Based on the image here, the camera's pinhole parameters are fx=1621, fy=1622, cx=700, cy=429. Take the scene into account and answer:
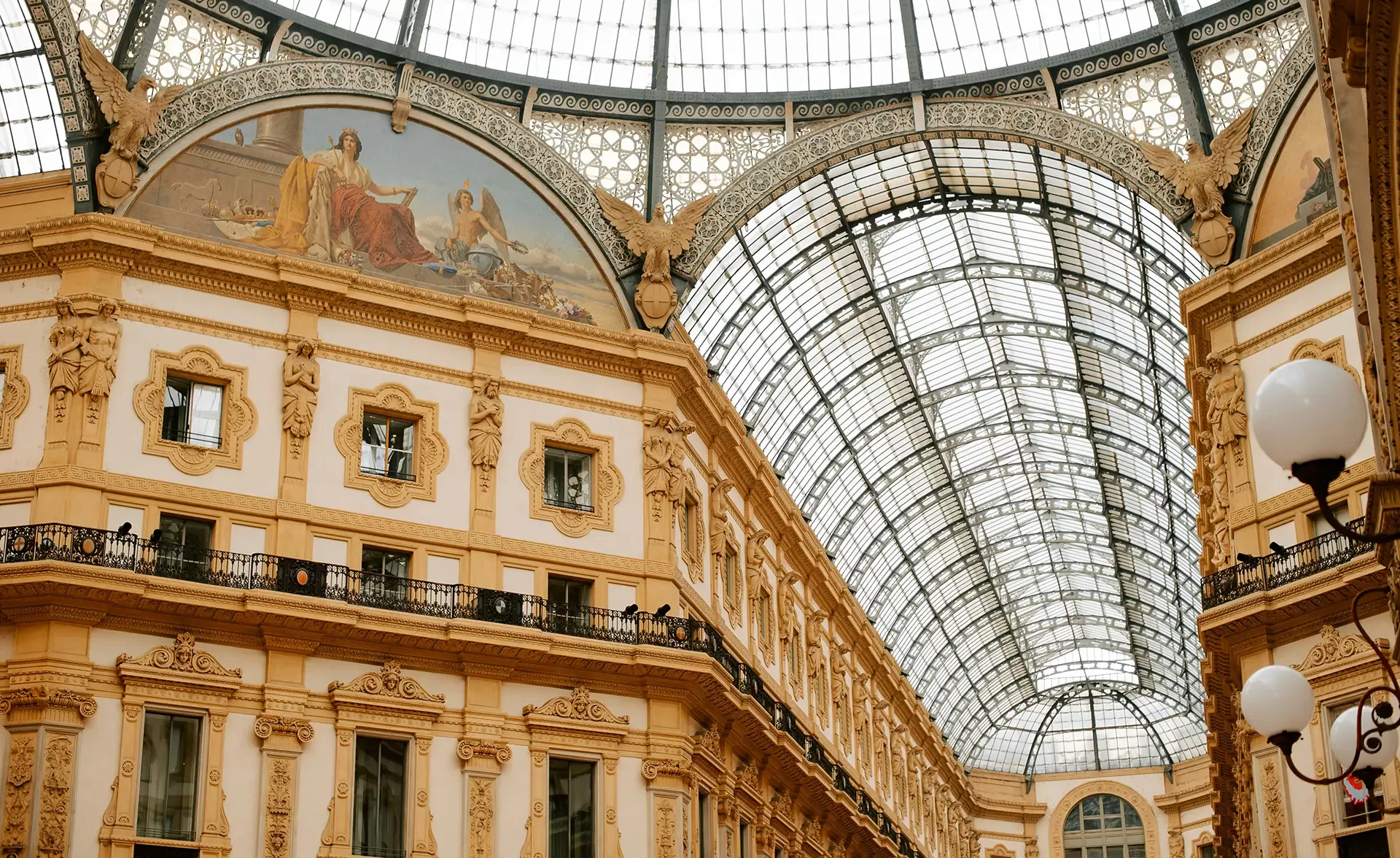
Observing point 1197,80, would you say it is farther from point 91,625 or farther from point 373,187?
point 91,625

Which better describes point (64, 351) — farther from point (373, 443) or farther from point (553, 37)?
point (553, 37)

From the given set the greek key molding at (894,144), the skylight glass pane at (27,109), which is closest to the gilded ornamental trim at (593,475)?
the greek key molding at (894,144)

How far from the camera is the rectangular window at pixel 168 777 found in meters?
28.1

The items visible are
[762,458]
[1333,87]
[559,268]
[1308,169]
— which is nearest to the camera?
[1333,87]

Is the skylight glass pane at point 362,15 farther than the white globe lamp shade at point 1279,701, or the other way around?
the skylight glass pane at point 362,15

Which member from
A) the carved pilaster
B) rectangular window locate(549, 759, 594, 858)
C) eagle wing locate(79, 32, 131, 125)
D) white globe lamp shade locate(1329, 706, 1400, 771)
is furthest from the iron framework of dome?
white globe lamp shade locate(1329, 706, 1400, 771)

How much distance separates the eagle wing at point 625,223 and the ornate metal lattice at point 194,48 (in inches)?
Result: 325

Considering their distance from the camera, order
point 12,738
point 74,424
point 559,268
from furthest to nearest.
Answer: point 559,268 → point 74,424 → point 12,738

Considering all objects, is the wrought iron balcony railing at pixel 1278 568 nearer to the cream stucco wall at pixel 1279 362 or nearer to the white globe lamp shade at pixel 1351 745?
the cream stucco wall at pixel 1279 362

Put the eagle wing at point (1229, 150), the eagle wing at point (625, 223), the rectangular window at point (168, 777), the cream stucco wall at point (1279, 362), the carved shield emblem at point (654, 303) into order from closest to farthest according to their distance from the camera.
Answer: the rectangular window at point (168, 777)
the cream stucco wall at point (1279, 362)
the eagle wing at point (1229, 150)
the carved shield emblem at point (654, 303)
the eagle wing at point (625, 223)

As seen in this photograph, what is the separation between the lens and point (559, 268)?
120 feet

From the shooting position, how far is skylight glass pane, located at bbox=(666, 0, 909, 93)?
39719 millimetres

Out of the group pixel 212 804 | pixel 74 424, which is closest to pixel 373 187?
pixel 74 424

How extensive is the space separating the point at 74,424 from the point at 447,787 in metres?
9.67
